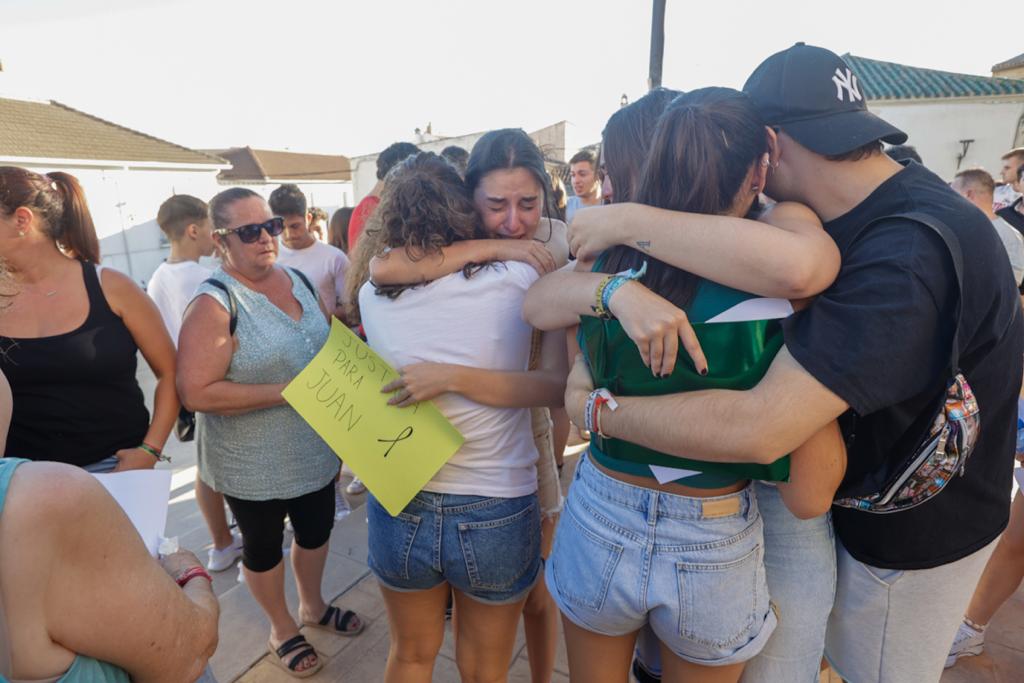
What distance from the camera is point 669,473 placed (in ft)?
3.85

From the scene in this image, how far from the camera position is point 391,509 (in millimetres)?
1527

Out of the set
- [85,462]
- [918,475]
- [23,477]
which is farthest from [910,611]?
[85,462]

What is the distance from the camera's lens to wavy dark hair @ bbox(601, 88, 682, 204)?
1373 millimetres

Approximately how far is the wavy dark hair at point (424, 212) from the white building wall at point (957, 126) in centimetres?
1461

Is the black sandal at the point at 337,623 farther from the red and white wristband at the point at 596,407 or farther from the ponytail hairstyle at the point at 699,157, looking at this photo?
the ponytail hairstyle at the point at 699,157

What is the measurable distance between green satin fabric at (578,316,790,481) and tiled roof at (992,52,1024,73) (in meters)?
21.2

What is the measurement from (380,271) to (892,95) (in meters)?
16.0

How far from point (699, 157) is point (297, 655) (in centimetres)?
256

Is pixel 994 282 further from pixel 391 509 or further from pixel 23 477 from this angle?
pixel 23 477

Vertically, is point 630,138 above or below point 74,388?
above

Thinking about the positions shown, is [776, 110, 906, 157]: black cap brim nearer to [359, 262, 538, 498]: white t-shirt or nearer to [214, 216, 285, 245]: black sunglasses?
[359, 262, 538, 498]: white t-shirt

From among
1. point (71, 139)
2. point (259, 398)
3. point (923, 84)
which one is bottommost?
point (259, 398)

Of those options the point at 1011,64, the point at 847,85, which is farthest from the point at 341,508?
the point at 1011,64

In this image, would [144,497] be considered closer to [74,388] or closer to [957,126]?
[74,388]
